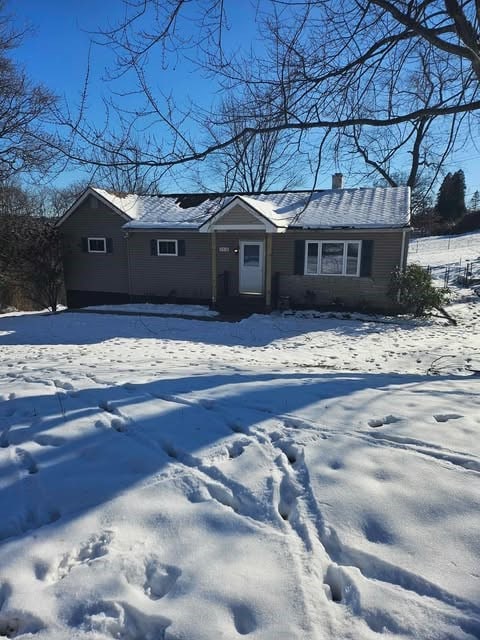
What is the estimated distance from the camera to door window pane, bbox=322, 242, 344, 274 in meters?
13.7

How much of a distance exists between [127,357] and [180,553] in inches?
242

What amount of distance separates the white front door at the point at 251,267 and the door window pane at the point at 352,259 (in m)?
3.20

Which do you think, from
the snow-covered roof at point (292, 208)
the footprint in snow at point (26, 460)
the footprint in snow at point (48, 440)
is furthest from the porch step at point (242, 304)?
the footprint in snow at point (26, 460)

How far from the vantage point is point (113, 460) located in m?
2.74

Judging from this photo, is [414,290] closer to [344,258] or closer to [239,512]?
[344,258]

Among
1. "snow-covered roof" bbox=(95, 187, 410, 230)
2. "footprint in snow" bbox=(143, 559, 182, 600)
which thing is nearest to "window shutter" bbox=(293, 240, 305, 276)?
"snow-covered roof" bbox=(95, 187, 410, 230)

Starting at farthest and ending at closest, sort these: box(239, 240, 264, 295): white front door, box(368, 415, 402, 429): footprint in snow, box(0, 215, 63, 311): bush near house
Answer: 1. box(0, 215, 63, 311): bush near house
2. box(239, 240, 264, 295): white front door
3. box(368, 415, 402, 429): footprint in snow

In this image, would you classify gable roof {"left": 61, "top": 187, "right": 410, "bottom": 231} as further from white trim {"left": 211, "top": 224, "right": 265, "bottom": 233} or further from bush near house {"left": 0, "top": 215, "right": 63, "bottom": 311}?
bush near house {"left": 0, "top": 215, "right": 63, "bottom": 311}

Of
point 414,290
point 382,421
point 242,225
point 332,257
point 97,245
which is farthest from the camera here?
point 97,245

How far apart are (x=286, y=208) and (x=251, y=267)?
2.70m

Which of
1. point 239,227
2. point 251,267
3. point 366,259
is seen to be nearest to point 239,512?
point 239,227

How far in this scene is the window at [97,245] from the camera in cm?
1622

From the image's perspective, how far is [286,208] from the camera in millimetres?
14969

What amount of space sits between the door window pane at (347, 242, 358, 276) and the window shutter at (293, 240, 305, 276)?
1.60 meters
